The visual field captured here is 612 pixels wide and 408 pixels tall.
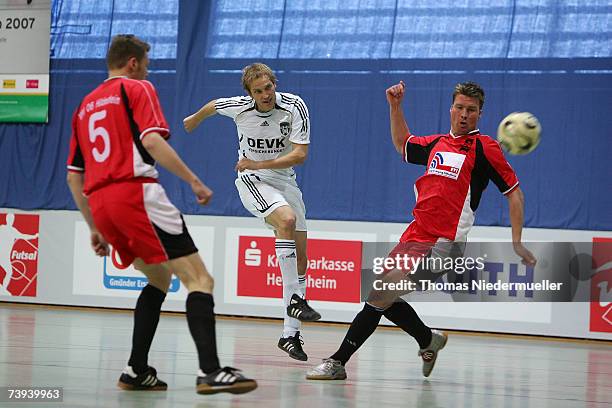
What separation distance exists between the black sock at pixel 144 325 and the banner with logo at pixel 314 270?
5467 mm

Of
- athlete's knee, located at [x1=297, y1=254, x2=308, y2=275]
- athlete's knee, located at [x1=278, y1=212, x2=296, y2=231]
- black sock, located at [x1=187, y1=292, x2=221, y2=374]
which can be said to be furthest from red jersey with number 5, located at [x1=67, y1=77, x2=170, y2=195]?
athlete's knee, located at [x1=297, y1=254, x2=308, y2=275]

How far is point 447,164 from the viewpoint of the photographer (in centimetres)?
598

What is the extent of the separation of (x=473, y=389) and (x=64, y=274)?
7067 mm

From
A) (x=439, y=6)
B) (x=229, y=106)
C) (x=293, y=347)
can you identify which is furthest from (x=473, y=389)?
(x=439, y=6)

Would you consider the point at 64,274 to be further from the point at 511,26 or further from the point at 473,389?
the point at 473,389

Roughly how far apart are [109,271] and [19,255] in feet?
4.18

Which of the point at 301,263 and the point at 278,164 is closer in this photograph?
the point at 278,164

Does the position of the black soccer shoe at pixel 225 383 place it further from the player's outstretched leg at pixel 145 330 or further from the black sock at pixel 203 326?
the player's outstretched leg at pixel 145 330

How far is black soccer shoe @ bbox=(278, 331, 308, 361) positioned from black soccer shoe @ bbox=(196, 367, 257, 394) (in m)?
2.26

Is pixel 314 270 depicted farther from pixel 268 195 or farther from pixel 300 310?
pixel 300 310

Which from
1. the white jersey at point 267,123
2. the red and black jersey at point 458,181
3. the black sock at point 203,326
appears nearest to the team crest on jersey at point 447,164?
the red and black jersey at point 458,181

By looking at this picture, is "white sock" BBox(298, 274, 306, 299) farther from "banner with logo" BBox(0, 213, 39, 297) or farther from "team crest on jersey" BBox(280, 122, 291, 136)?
"banner with logo" BBox(0, 213, 39, 297)

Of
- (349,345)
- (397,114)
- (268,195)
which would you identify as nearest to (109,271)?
(268,195)

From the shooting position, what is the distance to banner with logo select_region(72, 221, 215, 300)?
11.1 meters
